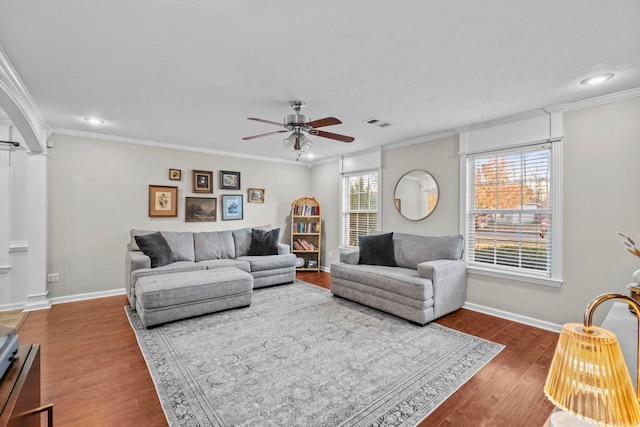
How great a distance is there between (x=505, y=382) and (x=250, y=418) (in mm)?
1873

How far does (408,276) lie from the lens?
3471mm

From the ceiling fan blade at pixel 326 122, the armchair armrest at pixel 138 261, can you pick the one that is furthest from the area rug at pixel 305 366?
the ceiling fan blade at pixel 326 122

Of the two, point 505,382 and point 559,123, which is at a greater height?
point 559,123

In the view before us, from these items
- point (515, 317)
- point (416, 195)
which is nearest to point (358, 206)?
point (416, 195)

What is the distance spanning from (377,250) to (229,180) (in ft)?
10.2

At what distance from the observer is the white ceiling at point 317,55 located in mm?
1720

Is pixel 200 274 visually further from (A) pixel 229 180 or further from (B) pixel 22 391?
(B) pixel 22 391

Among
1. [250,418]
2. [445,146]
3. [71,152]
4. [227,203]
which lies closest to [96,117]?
[71,152]

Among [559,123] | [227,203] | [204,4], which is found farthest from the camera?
[227,203]

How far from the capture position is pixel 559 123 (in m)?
3.19

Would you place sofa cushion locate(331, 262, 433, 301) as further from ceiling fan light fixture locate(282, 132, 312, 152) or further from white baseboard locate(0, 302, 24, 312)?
white baseboard locate(0, 302, 24, 312)

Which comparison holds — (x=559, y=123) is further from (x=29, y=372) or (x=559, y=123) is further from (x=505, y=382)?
(x=29, y=372)

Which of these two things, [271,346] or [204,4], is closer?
[204,4]

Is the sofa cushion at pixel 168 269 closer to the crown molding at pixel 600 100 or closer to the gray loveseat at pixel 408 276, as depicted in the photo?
the gray loveseat at pixel 408 276
